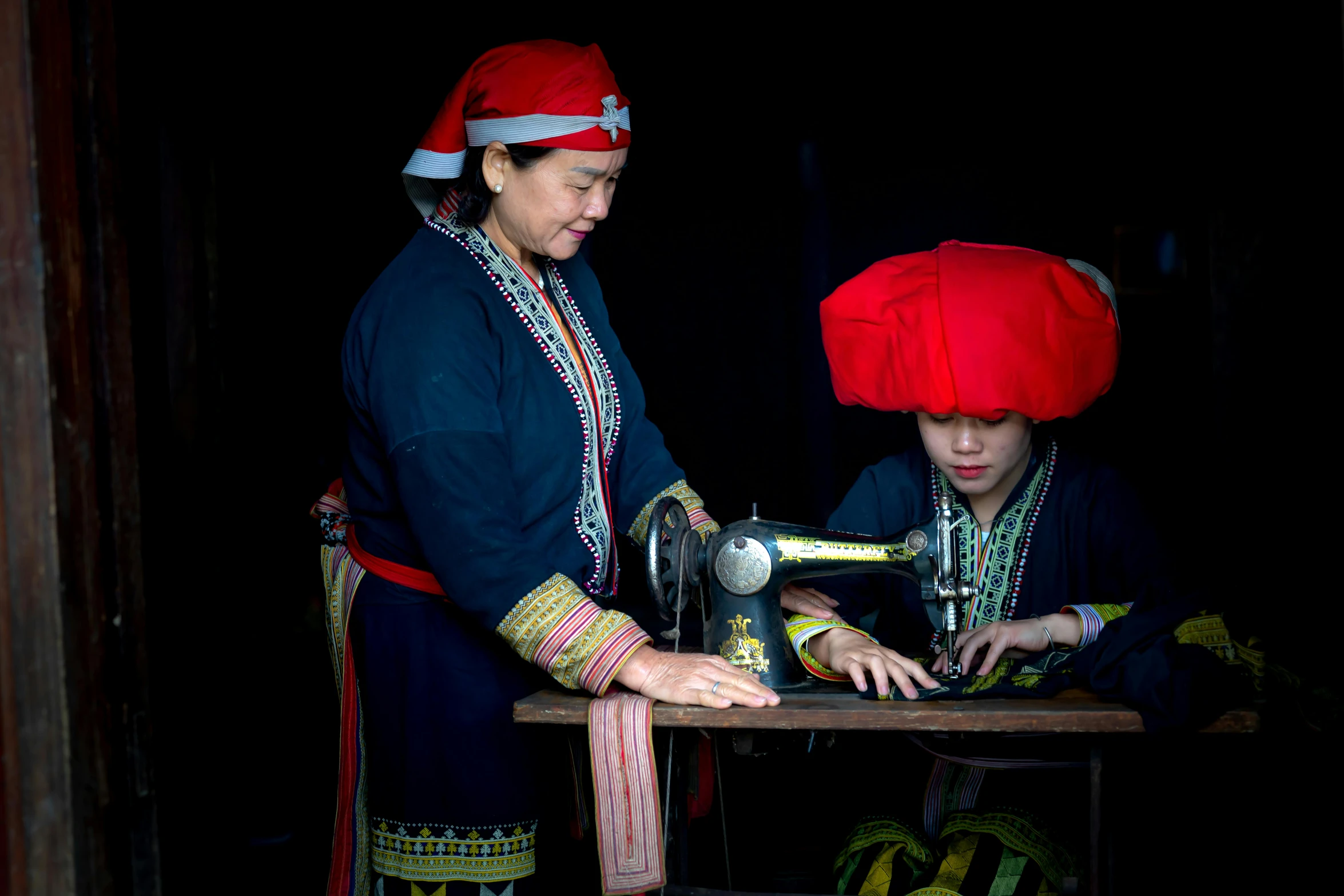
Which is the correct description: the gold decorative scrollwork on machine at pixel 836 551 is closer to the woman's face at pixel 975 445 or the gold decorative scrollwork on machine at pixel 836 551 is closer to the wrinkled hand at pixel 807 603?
the wrinkled hand at pixel 807 603

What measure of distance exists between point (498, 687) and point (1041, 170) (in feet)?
9.64

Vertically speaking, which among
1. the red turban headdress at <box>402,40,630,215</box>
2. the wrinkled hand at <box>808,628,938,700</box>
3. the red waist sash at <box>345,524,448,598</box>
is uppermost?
the red turban headdress at <box>402,40,630,215</box>

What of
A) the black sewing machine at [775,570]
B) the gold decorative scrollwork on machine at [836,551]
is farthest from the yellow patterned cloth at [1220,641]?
the gold decorative scrollwork on machine at [836,551]

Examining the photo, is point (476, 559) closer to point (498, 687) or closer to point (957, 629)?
point (498, 687)

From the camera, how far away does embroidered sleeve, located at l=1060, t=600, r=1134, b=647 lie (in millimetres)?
2219

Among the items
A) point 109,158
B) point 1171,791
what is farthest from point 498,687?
point 1171,791

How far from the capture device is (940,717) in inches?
74.9

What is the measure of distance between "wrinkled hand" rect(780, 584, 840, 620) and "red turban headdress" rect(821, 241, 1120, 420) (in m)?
0.40

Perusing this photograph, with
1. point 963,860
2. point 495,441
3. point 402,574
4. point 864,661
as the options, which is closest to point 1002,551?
point 864,661

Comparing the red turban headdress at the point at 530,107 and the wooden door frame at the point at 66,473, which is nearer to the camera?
the wooden door frame at the point at 66,473

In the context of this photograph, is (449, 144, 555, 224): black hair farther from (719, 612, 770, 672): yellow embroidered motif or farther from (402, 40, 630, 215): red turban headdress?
(719, 612, 770, 672): yellow embroidered motif

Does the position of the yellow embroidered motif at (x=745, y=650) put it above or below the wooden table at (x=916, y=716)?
above

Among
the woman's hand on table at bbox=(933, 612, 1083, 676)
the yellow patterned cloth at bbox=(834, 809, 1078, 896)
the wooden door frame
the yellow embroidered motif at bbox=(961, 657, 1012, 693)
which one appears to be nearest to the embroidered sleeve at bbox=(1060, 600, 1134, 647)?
the woman's hand on table at bbox=(933, 612, 1083, 676)

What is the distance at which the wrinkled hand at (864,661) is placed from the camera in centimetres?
205
